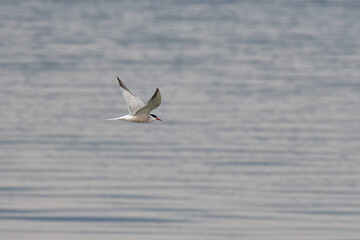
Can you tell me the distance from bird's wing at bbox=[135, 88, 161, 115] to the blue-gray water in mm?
1814

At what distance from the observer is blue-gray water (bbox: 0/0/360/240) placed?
16094mm

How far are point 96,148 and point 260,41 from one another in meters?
18.3

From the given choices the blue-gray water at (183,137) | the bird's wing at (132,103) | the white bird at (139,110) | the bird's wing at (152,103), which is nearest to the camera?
the bird's wing at (152,103)

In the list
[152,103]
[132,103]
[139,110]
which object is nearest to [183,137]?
[132,103]

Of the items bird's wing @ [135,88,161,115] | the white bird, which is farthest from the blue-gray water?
bird's wing @ [135,88,161,115]

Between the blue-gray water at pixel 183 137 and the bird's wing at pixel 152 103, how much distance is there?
181 cm

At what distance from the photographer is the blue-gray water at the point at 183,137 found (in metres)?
16.1

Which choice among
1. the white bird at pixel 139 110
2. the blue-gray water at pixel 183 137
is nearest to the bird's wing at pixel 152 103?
the white bird at pixel 139 110

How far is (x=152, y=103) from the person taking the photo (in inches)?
562

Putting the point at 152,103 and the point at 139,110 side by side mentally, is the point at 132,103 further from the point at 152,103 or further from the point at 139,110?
the point at 152,103

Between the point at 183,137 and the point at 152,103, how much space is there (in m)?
7.07

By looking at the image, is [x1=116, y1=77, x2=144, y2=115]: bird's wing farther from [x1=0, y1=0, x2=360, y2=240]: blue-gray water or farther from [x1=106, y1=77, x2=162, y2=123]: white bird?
[x1=0, y1=0, x2=360, y2=240]: blue-gray water

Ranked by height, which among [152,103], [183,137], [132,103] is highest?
[152,103]

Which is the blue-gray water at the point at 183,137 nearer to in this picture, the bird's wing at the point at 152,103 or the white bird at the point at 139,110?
the white bird at the point at 139,110
